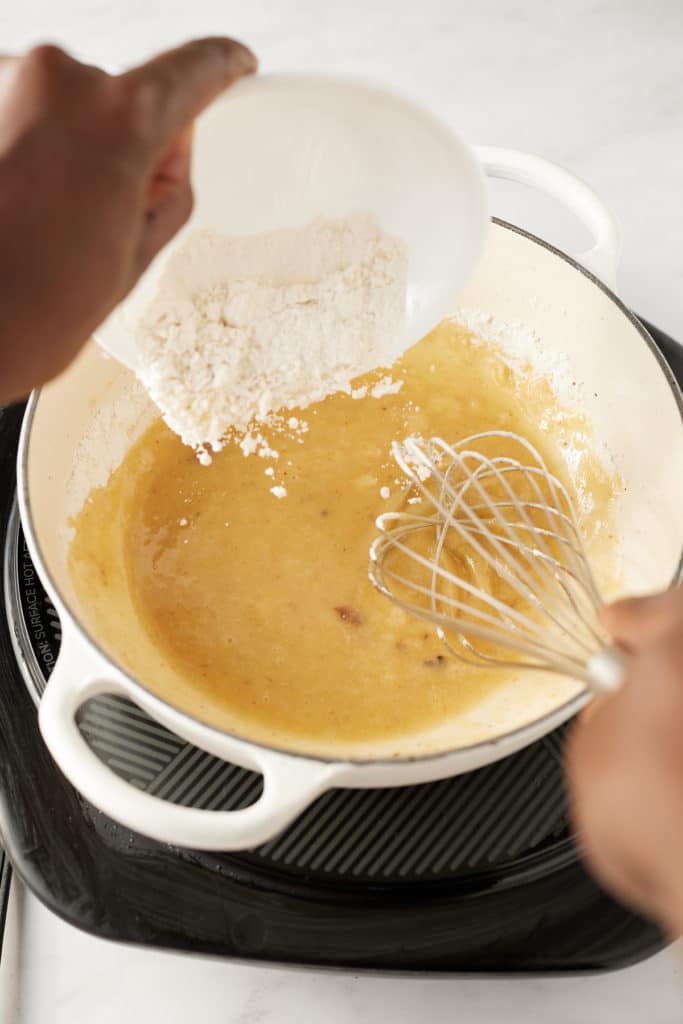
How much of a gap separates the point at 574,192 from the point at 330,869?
1.76 ft

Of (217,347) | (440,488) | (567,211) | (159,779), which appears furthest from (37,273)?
(567,211)

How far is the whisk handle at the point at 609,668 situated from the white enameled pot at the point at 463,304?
13 centimetres

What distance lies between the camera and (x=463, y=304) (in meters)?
0.91

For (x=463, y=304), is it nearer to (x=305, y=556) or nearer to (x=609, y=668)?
(x=305, y=556)

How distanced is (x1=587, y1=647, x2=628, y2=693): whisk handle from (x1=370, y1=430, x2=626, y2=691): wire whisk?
234 millimetres

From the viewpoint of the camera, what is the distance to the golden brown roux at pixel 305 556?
74 centimetres

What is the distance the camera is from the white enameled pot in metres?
0.54

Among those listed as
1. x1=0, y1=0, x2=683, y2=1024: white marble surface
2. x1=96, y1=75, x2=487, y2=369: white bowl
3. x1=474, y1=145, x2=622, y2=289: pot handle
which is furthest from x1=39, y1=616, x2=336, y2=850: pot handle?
x1=0, y1=0, x2=683, y2=1024: white marble surface

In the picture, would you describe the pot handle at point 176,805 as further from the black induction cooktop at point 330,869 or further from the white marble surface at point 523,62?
the white marble surface at point 523,62

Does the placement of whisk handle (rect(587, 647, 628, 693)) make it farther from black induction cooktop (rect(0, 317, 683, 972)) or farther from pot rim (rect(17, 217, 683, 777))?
black induction cooktop (rect(0, 317, 683, 972))

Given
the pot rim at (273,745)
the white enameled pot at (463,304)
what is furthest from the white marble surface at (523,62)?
the pot rim at (273,745)

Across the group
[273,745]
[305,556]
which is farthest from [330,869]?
[305,556]

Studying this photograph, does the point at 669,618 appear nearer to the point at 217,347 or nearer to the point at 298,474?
the point at 217,347

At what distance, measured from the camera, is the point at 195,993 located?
0.66m
